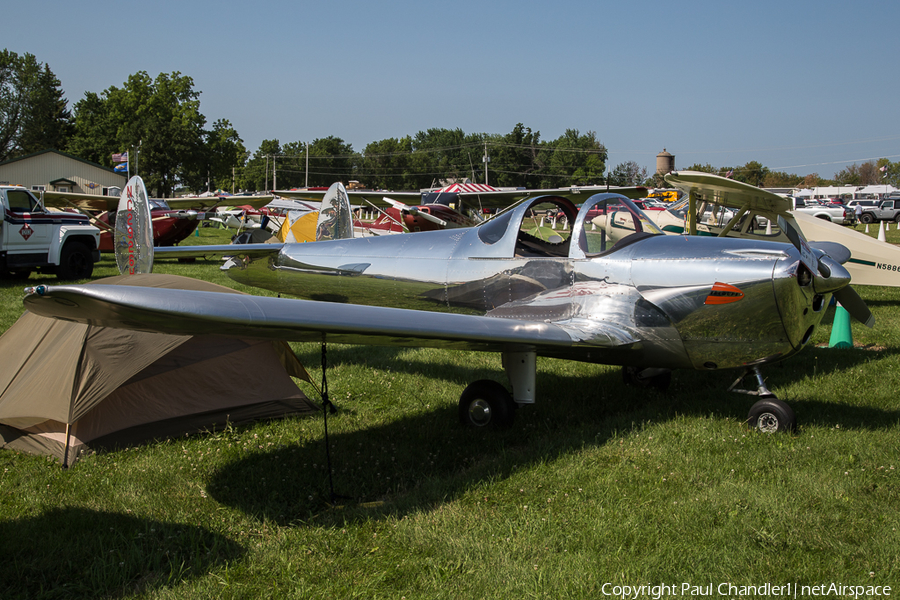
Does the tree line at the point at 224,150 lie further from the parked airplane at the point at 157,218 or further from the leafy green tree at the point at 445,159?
the parked airplane at the point at 157,218

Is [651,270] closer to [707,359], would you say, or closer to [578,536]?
[707,359]

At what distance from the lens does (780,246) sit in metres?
4.80

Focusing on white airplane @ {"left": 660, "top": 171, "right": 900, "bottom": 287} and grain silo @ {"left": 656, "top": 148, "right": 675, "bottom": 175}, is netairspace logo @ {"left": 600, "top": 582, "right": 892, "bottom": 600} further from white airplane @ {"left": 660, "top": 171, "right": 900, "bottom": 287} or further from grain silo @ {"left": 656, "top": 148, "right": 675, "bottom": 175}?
grain silo @ {"left": 656, "top": 148, "right": 675, "bottom": 175}

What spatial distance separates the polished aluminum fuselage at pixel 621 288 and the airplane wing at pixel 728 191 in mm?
2431

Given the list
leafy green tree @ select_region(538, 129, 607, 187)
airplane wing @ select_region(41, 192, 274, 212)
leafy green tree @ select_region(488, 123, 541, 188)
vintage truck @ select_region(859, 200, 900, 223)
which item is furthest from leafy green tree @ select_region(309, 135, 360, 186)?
airplane wing @ select_region(41, 192, 274, 212)

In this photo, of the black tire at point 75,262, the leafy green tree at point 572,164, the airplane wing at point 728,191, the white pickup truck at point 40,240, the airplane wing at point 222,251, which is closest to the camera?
the airplane wing at point 222,251

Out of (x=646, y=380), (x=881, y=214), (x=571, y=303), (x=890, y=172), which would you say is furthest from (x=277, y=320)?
(x=890, y=172)

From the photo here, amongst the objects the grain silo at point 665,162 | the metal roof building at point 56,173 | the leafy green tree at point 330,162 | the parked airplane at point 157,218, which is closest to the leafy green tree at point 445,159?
the leafy green tree at point 330,162

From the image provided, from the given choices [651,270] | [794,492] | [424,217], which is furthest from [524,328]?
[424,217]

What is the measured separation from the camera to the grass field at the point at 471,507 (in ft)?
9.57

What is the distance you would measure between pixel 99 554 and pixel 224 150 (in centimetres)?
8962

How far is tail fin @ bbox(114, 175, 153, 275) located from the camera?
24.2ft

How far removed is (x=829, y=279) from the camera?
4.80 m

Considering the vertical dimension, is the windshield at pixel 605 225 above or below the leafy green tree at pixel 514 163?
below
